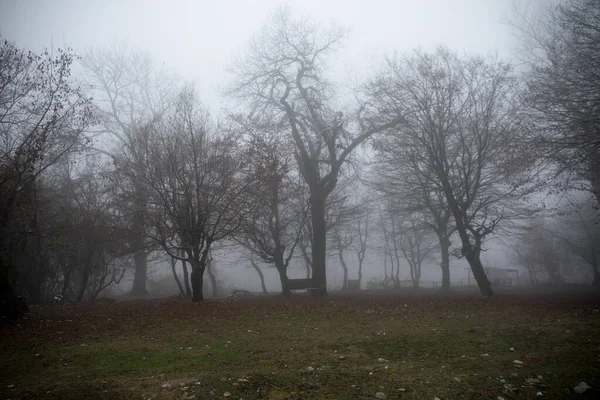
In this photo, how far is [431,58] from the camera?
16109 mm

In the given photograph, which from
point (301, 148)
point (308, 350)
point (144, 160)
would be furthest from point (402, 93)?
point (308, 350)

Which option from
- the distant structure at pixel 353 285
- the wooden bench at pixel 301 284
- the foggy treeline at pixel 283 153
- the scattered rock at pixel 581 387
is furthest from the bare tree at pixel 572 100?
the distant structure at pixel 353 285

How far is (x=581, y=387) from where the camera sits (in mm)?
4969

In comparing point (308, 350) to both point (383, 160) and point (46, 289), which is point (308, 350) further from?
point (46, 289)

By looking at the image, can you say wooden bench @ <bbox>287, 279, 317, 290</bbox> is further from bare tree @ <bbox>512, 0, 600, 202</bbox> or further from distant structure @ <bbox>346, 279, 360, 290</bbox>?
distant structure @ <bbox>346, 279, 360, 290</bbox>

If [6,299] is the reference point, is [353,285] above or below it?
below

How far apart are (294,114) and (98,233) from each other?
478 inches

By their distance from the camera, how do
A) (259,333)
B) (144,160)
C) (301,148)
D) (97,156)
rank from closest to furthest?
(259,333) → (144,160) → (301,148) → (97,156)

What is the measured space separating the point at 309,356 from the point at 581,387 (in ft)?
13.3

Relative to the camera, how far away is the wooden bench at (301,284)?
1858 centimetres

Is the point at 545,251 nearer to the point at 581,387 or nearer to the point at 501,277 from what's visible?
the point at 501,277

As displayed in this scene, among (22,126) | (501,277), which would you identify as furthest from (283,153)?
(501,277)

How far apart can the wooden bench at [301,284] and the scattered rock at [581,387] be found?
45.5 feet

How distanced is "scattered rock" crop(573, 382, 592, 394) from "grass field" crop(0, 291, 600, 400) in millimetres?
66
